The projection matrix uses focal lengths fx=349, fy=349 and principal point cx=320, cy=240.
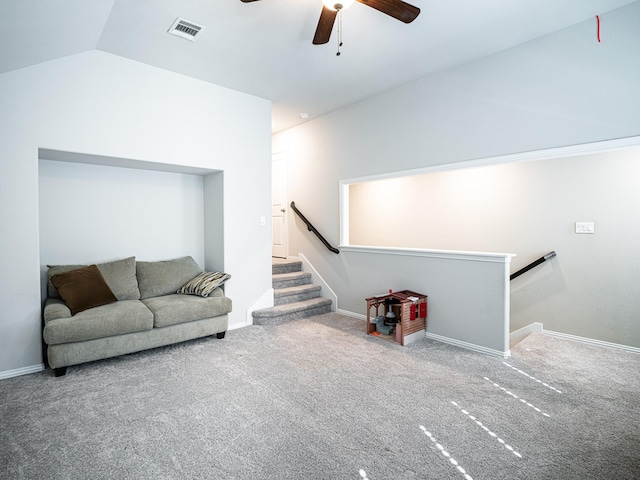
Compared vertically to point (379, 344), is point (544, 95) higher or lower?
higher

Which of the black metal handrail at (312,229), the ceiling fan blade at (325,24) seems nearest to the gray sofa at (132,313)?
the black metal handrail at (312,229)

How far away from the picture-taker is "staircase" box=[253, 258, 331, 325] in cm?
442

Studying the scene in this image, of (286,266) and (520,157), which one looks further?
(286,266)

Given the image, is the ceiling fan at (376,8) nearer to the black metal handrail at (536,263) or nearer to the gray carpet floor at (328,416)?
the gray carpet floor at (328,416)

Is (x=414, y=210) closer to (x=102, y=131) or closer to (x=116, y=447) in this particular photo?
(x=102, y=131)

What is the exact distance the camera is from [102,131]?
3.32 meters

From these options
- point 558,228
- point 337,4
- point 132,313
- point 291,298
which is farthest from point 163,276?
point 558,228

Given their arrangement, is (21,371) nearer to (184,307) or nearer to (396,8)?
(184,307)

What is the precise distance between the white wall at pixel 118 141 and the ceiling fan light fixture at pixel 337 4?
228 cm

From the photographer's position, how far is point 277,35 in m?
3.04

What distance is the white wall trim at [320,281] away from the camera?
16.7 ft

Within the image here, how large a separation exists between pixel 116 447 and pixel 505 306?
3212mm

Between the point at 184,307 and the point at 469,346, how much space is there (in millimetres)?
2883

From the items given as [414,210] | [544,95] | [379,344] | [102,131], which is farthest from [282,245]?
[544,95]
